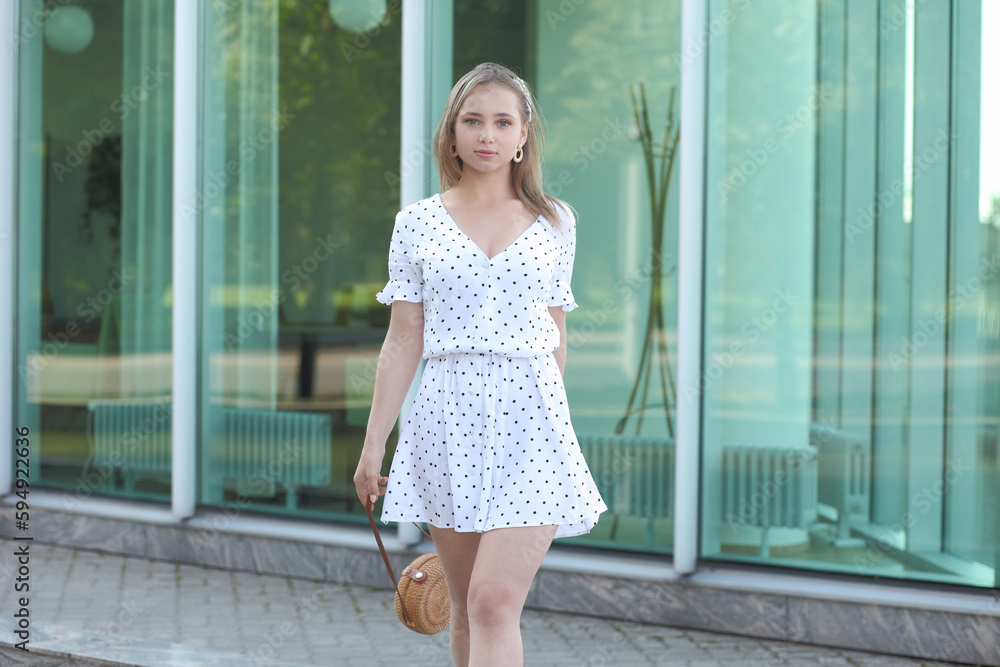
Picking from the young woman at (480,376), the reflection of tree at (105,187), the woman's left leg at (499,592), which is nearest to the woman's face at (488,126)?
the young woman at (480,376)

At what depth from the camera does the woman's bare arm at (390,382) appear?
2834 mm

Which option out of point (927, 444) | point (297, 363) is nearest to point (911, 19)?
point (927, 444)

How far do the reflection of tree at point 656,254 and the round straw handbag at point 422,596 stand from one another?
8.68ft

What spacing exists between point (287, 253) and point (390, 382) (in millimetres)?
3433

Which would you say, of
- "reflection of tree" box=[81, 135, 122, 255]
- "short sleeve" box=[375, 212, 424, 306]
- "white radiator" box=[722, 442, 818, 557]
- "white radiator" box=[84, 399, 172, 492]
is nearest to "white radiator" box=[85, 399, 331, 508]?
"white radiator" box=[84, 399, 172, 492]

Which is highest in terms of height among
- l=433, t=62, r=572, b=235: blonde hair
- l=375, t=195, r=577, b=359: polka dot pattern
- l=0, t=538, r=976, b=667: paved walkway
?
l=433, t=62, r=572, b=235: blonde hair

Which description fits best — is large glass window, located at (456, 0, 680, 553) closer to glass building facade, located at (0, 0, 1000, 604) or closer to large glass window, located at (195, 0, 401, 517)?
glass building facade, located at (0, 0, 1000, 604)

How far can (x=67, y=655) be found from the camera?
Result: 402 centimetres

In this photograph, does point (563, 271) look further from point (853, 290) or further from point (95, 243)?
point (95, 243)

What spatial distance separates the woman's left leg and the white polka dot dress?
5cm

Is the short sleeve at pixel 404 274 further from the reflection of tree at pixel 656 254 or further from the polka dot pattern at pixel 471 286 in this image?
the reflection of tree at pixel 656 254

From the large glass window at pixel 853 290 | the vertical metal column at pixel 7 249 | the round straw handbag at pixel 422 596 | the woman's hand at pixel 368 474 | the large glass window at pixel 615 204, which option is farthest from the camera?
the vertical metal column at pixel 7 249

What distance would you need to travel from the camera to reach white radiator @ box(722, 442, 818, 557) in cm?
486

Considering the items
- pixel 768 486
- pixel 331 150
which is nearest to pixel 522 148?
pixel 768 486
